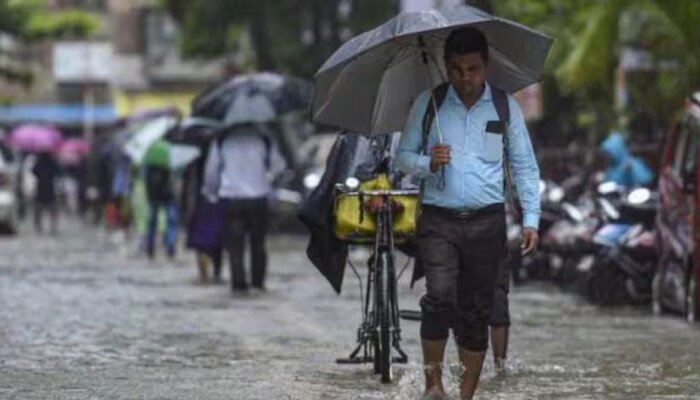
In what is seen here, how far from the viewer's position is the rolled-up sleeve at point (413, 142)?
10.1 metres

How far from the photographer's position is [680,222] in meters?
17.1

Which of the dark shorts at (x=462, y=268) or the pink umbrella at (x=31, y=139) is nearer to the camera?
the dark shorts at (x=462, y=268)

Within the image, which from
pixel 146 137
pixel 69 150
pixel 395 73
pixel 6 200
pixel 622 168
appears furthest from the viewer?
pixel 69 150

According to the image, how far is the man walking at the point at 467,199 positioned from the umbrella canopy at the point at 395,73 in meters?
0.69

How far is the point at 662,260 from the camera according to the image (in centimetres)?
1789

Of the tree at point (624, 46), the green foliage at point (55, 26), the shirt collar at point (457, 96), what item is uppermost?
the green foliage at point (55, 26)

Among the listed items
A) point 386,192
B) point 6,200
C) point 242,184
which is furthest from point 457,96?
point 6,200

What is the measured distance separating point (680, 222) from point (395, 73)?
21.0 ft

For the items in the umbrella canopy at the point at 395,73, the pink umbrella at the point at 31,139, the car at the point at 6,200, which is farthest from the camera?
the pink umbrella at the point at 31,139

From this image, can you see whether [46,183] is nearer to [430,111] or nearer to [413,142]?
[413,142]

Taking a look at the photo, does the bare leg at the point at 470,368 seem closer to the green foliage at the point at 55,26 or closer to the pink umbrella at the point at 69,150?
the green foliage at the point at 55,26

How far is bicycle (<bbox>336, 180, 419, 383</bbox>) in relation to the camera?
37.8ft

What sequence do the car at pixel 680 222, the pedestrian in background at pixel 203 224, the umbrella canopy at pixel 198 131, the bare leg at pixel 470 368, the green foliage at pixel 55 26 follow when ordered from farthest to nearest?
the green foliage at pixel 55 26 < the pedestrian in background at pixel 203 224 < the umbrella canopy at pixel 198 131 < the car at pixel 680 222 < the bare leg at pixel 470 368

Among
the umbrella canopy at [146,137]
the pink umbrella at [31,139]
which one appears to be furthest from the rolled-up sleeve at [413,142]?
the pink umbrella at [31,139]
